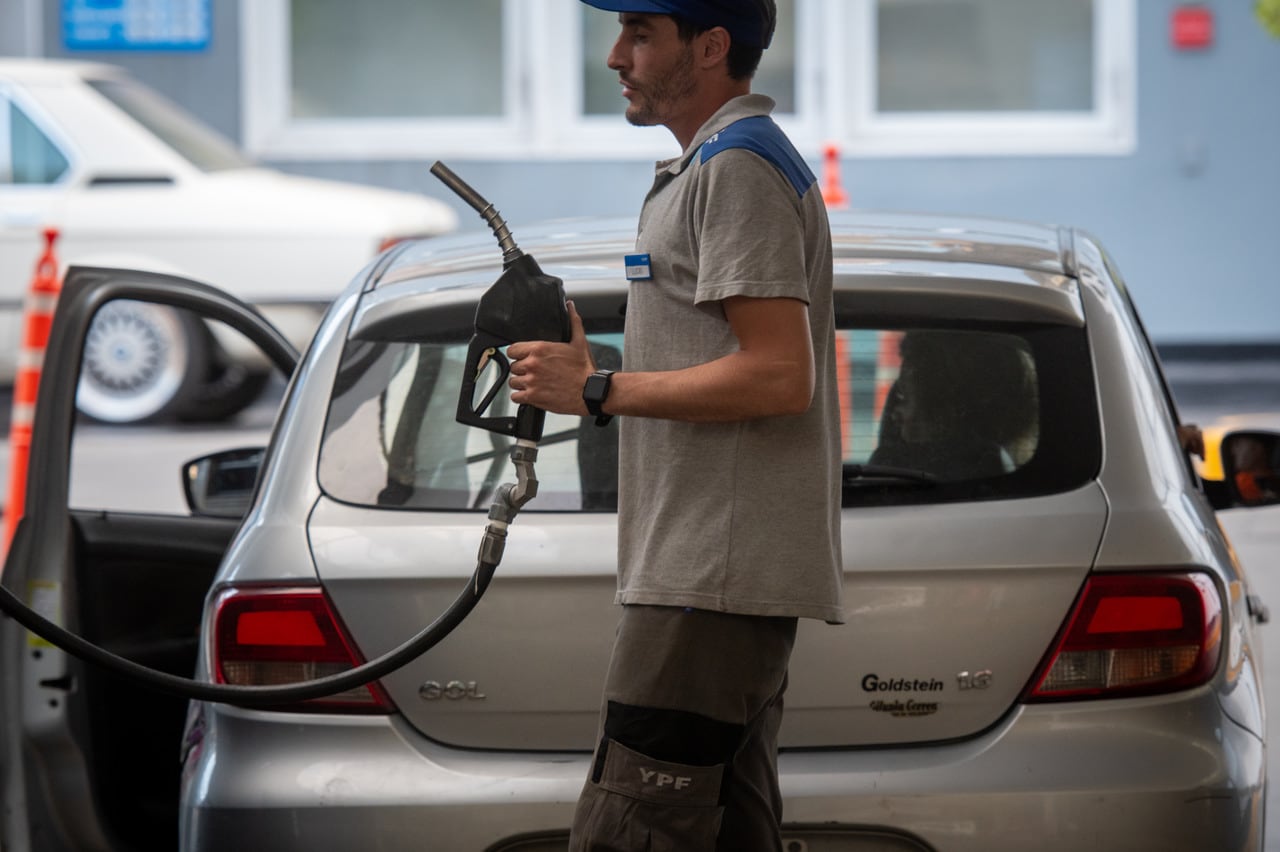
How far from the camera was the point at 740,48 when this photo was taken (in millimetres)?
2559

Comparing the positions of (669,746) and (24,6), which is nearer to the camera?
(669,746)

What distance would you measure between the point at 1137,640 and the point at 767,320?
2.90 feet

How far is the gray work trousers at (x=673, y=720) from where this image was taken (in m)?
2.48

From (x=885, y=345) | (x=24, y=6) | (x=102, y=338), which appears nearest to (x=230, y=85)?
(x=24, y=6)

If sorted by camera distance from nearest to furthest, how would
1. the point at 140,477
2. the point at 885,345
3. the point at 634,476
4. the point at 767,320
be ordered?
1. the point at 767,320
2. the point at 634,476
3. the point at 885,345
4. the point at 140,477

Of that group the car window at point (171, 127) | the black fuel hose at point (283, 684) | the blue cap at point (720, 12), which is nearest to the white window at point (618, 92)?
the car window at point (171, 127)

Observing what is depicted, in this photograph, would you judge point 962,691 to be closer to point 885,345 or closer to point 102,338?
point 885,345

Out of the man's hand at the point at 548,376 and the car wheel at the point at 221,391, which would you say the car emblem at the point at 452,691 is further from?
the car wheel at the point at 221,391

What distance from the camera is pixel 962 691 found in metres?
2.88

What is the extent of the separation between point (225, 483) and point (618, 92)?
32.5ft

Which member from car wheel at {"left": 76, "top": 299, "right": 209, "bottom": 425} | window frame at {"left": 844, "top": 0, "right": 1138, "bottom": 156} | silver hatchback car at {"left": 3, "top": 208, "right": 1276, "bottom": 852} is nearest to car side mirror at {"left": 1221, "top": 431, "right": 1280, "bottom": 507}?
silver hatchback car at {"left": 3, "top": 208, "right": 1276, "bottom": 852}

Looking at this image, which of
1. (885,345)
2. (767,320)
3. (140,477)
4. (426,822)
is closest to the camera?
(767,320)

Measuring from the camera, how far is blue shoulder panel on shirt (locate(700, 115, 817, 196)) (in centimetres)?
243

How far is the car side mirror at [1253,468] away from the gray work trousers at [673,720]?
1591 mm
